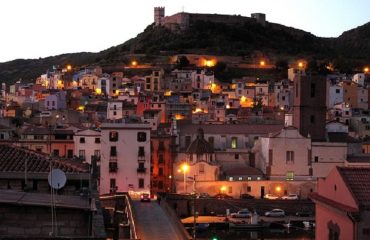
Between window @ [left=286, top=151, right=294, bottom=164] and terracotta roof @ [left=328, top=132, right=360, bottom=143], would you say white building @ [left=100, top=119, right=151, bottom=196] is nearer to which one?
window @ [left=286, top=151, right=294, bottom=164]

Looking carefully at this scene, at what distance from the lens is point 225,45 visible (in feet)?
463

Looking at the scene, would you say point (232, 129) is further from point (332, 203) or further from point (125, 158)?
point (332, 203)

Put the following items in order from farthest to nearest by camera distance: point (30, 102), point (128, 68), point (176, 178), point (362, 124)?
point (128, 68) < point (30, 102) < point (362, 124) < point (176, 178)

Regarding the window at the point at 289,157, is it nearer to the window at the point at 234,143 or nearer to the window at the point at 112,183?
the window at the point at 234,143

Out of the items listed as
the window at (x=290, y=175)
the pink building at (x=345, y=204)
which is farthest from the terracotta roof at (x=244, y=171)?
the pink building at (x=345, y=204)

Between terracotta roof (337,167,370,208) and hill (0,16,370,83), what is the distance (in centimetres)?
10996

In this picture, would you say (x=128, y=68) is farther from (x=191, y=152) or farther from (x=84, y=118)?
(x=191, y=152)

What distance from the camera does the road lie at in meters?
33.3

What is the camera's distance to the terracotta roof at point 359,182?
55.8 feet

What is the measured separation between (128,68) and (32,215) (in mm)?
110401

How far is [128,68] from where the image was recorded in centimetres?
12144

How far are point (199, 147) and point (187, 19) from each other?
318 ft

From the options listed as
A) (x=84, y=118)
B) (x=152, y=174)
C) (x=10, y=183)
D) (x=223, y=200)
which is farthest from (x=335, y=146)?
(x=10, y=183)

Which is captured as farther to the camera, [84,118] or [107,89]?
[107,89]
